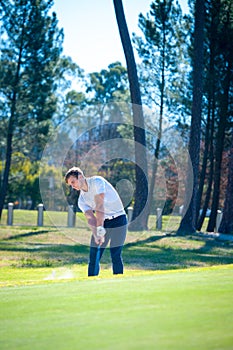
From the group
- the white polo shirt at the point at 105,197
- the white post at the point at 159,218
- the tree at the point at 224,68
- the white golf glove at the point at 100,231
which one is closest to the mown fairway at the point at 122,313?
the white golf glove at the point at 100,231

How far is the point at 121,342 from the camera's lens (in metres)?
3.65

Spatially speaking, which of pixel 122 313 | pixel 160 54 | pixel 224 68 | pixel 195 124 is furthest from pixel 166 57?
pixel 122 313

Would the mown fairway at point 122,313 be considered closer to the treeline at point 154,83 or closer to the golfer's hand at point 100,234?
the golfer's hand at point 100,234

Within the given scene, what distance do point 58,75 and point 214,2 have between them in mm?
7799

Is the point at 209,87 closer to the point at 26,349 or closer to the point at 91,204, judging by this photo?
the point at 91,204

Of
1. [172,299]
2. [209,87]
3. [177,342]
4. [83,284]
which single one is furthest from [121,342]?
[209,87]

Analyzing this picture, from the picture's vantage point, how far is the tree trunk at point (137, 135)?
2222 cm

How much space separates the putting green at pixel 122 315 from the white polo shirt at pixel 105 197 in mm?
2297

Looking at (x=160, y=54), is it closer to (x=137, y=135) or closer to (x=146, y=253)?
(x=137, y=135)

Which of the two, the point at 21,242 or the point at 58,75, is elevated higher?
the point at 58,75

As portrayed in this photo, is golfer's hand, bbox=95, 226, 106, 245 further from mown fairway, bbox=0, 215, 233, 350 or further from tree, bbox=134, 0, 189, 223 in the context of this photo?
tree, bbox=134, 0, 189, 223

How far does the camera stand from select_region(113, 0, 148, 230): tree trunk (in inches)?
875

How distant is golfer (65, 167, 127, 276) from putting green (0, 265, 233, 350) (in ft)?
7.36

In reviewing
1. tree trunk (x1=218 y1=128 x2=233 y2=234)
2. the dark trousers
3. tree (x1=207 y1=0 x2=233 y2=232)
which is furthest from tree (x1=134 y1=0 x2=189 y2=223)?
the dark trousers
